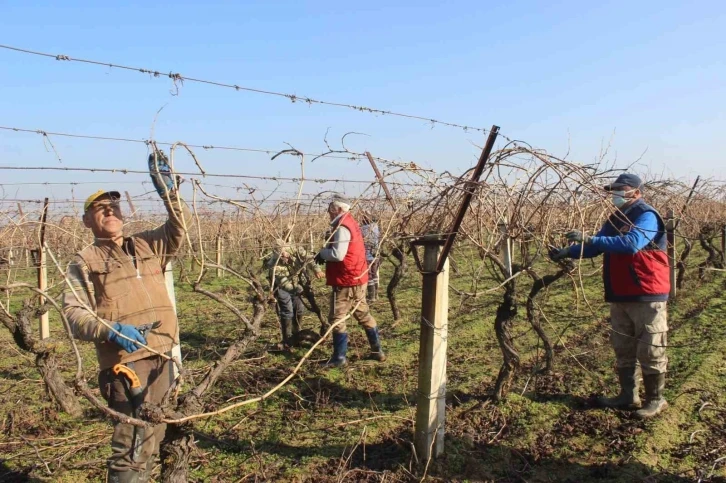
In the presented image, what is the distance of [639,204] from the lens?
344 centimetres

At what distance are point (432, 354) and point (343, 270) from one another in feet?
5.63

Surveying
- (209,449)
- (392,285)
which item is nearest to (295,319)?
(392,285)

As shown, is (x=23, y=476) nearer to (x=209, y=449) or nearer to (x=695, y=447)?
(x=209, y=449)

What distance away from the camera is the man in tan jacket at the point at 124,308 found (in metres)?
2.36

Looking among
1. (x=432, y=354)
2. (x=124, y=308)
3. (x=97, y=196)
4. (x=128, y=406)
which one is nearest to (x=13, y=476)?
(x=128, y=406)

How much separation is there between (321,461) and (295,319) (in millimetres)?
2411

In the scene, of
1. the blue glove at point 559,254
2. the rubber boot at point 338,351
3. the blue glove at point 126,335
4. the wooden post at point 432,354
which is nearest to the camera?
the blue glove at point 126,335

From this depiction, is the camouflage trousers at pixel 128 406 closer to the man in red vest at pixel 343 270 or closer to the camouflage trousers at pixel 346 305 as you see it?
the man in red vest at pixel 343 270

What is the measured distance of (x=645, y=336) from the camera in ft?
11.5

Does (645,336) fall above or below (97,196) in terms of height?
below

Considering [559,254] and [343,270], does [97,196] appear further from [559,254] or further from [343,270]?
[559,254]

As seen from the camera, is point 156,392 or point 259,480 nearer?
point 156,392

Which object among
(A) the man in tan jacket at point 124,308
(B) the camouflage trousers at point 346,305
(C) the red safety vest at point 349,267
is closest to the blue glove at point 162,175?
(A) the man in tan jacket at point 124,308

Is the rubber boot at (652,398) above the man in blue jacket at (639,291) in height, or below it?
below
